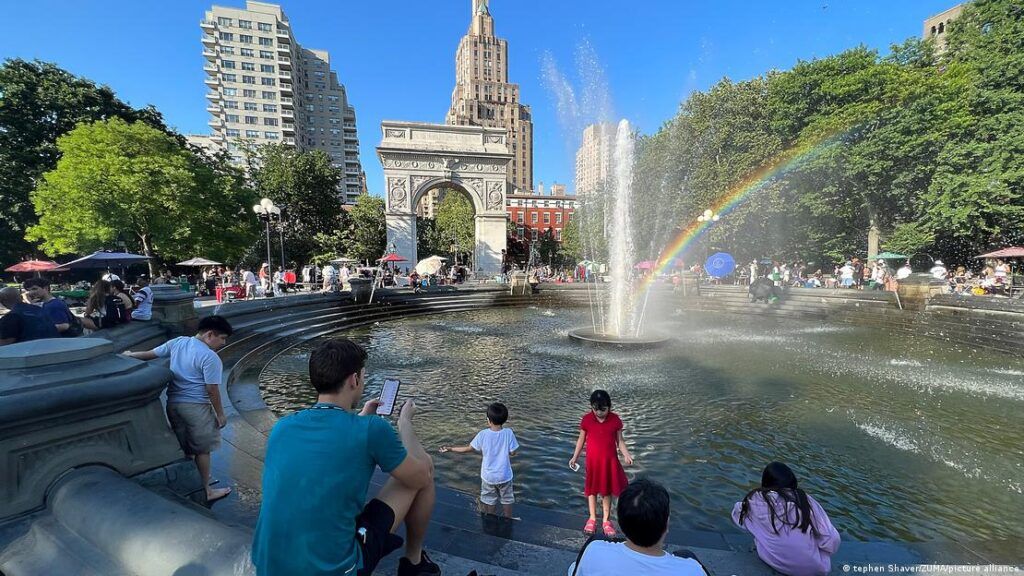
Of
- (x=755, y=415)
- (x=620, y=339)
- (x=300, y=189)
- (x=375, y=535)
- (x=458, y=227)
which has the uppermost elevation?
(x=300, y=189)

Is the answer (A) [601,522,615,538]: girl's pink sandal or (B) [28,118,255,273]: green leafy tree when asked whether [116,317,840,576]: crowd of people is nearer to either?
(A) [601,522,615,538]: girl's pink sandal

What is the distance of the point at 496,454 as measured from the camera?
3746mm

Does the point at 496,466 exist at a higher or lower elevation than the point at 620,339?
higher

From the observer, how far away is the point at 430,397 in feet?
24.1

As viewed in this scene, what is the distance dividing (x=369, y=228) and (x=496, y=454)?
151 feet

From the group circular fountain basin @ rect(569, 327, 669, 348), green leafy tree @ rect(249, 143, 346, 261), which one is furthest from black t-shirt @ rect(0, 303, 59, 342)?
green leafy tree @ rect(249, 143, 346, 261)

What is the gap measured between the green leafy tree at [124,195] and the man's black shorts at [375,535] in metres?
27.6

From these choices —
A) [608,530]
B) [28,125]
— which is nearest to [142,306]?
[608,530]

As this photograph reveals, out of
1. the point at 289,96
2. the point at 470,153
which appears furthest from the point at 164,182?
the point at 289,96

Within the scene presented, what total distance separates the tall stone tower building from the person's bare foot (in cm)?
11241

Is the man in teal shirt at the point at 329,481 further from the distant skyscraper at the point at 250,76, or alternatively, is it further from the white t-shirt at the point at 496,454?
the distant skyscraper at the point at 250,76

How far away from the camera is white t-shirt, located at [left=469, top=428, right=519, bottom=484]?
3707mm

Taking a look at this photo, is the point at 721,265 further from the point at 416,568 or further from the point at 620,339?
the point at 416,568

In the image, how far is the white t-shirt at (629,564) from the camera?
1671mm
